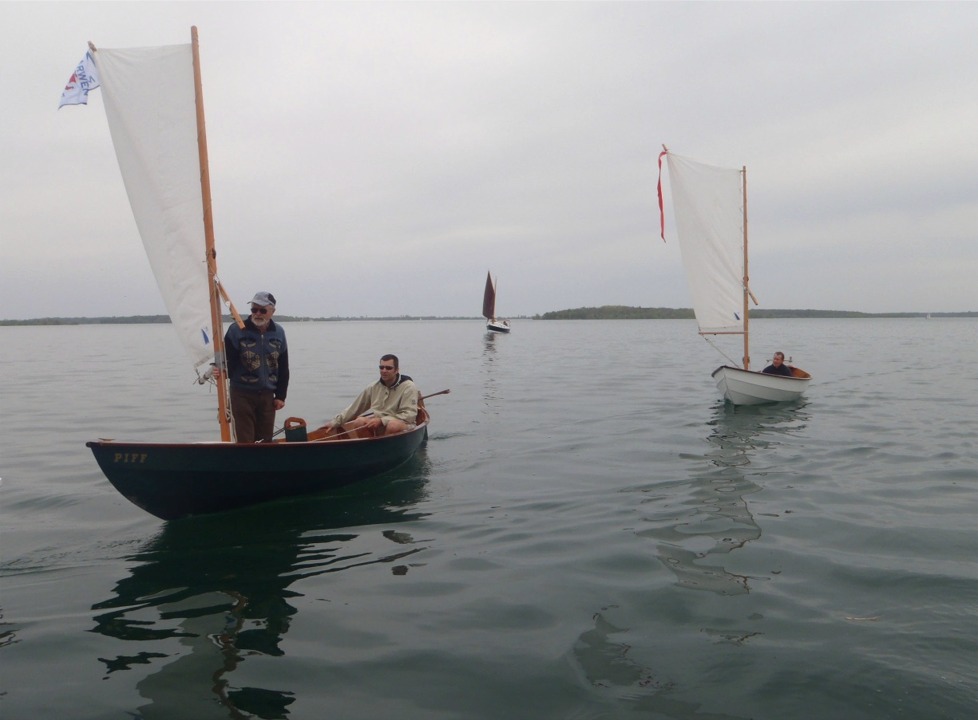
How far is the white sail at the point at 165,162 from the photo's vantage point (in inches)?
290

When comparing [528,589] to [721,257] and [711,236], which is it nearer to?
[711,236]

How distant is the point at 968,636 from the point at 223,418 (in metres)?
7.48

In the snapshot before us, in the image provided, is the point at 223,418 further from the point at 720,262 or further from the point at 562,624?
the point at 720,262

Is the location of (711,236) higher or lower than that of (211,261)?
higher

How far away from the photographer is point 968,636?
4.94 m

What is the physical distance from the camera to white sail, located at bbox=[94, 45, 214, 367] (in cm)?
738

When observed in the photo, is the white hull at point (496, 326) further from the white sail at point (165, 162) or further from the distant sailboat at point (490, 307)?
the white sail at point (165, 162)

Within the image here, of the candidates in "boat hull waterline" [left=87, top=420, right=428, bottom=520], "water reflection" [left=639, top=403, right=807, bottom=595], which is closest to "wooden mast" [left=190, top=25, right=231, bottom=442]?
"boat hull waterline" [left=87, top=420, right=428, bottom=520]

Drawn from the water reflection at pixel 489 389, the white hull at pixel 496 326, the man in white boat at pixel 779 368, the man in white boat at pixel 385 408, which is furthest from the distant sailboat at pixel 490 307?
the man in white boat at pixel 385 408

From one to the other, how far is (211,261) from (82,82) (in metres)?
2.26

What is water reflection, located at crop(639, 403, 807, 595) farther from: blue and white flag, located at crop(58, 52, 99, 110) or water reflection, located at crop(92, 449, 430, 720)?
blue and white flag, located at crop(58, 52, 99, 110)

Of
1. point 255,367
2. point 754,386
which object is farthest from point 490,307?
point 255,367

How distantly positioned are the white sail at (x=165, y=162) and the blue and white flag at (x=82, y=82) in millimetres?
110

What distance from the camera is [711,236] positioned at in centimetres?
1658
